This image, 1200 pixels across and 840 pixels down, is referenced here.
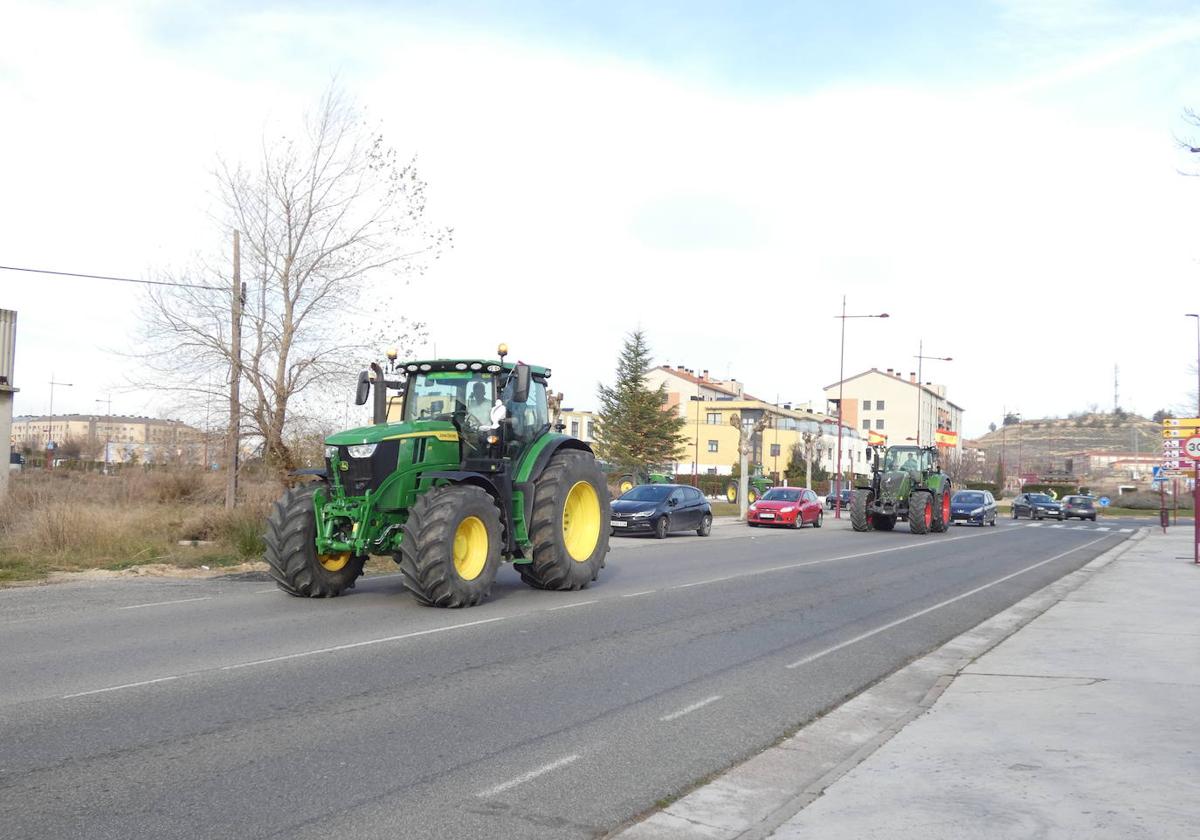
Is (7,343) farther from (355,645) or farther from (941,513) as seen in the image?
(941,513)

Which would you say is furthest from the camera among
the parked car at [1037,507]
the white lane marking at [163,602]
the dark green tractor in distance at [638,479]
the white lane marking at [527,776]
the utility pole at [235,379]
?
the parked car at [1037,507]

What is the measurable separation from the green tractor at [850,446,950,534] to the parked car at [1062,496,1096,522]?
2554cm

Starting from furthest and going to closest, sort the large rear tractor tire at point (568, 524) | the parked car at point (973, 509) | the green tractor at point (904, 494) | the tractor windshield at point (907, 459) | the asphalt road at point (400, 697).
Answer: the parked car at point (973, 509) → the tractor windshield at point (907, 459) → the green tractor at point (904, 494) → the large rear tractor tire at point (568, 524) → the asphalt road at point (400, 697)

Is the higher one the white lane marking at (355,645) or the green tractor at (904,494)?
the green tractor at (904,494)

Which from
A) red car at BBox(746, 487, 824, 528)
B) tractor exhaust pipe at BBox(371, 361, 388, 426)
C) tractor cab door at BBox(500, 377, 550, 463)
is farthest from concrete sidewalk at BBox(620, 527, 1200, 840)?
red car at BBox(746, 487, 824, 528)

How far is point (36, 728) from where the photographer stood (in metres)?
6.86

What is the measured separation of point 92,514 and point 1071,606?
1548 cm

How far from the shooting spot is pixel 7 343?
27.9 meters

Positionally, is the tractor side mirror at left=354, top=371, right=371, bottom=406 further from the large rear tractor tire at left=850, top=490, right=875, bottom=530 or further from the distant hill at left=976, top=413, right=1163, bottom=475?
the distant hill at left=976, top=413, right=1163, bottom=475

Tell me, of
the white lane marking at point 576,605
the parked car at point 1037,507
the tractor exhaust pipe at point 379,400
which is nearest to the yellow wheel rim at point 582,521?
the white lane marking at point 576,605

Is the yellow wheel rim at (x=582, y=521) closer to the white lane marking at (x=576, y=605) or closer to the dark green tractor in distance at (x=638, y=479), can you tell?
the white lane marking at (x=576, y=605)

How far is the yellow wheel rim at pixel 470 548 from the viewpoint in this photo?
12992 millimetres

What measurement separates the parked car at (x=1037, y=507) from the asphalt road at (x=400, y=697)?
46091mm

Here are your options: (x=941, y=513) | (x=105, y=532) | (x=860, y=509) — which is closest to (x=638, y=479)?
(x=941, y=513)
